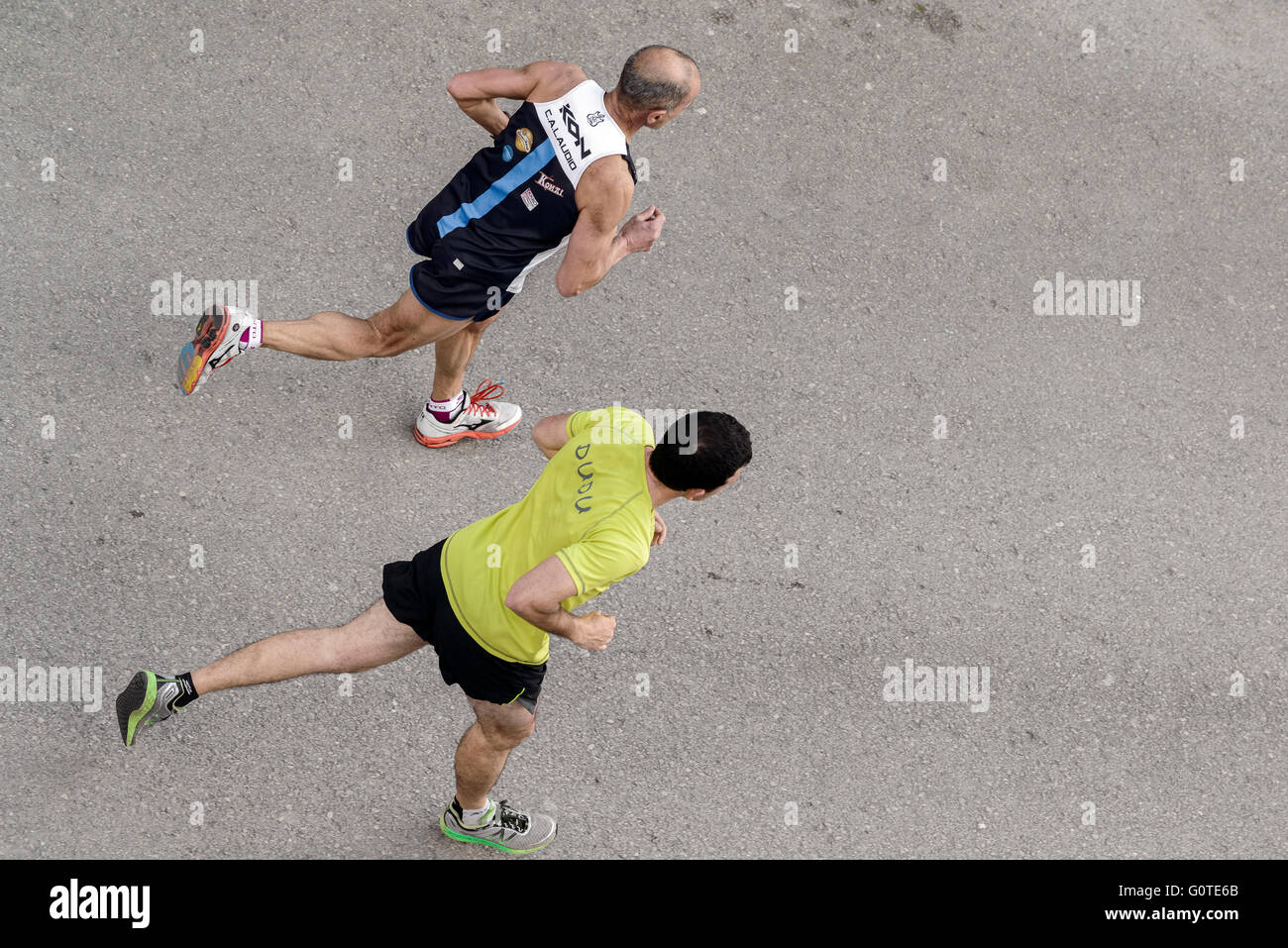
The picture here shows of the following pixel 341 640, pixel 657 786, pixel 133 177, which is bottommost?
pixel 657 786

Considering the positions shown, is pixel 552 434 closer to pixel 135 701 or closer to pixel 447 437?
pixel 447 437

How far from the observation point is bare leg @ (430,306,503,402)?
209 inches

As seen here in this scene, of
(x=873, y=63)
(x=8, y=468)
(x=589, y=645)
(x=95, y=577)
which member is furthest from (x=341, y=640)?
(x=873, y=63)

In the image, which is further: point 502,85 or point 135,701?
point 502,85

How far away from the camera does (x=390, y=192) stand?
6340mm

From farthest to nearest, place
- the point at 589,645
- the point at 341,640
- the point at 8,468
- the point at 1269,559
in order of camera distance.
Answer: the point at 1269,559 → the point at 8,468 → the point at 341,640 → the point at 589,645

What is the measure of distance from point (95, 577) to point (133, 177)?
231 cm

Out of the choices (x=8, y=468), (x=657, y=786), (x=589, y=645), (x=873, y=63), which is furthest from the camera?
(x=873, y=63)

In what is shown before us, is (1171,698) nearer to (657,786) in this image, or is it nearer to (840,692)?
(840,692)

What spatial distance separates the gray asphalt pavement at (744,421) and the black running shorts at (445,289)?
0.81 meters

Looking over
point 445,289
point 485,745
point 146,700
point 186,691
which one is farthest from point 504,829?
point 445,289

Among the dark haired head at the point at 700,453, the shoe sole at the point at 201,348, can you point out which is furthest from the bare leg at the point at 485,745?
the shoe sole at the point at 201,348

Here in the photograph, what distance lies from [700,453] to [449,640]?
111cm

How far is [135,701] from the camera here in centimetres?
429
